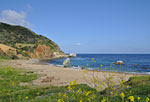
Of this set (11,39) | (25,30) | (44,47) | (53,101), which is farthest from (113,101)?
(25,30)

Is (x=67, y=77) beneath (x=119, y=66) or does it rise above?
beneath

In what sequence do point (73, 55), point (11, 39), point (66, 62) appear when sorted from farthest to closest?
point (73, 55) → point (11, 39) → point (66, 62)

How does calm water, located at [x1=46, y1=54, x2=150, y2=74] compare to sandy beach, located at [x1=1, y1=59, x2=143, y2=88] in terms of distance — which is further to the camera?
sandy beach, located at [x1=1, y1=59, x2=143, y2=88]

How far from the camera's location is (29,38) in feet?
Answer: 291

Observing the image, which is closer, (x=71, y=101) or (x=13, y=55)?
(x=71, y=101)

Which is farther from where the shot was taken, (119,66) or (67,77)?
(67,77)

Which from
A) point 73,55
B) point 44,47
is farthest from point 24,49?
point 73,55

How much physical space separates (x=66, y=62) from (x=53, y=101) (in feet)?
106

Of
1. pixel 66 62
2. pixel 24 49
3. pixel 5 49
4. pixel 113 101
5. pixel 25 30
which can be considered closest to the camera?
pixel 113 101

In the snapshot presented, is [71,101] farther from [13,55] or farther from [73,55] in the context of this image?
[73,55]

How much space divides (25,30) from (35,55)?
39.8 metres

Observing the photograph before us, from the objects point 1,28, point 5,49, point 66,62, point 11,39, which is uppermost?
point 1,28

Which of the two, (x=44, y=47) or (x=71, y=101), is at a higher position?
(x=44, y=47)

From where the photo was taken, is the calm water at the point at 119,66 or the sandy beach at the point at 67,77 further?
the sandy beach at the point at 67,77
